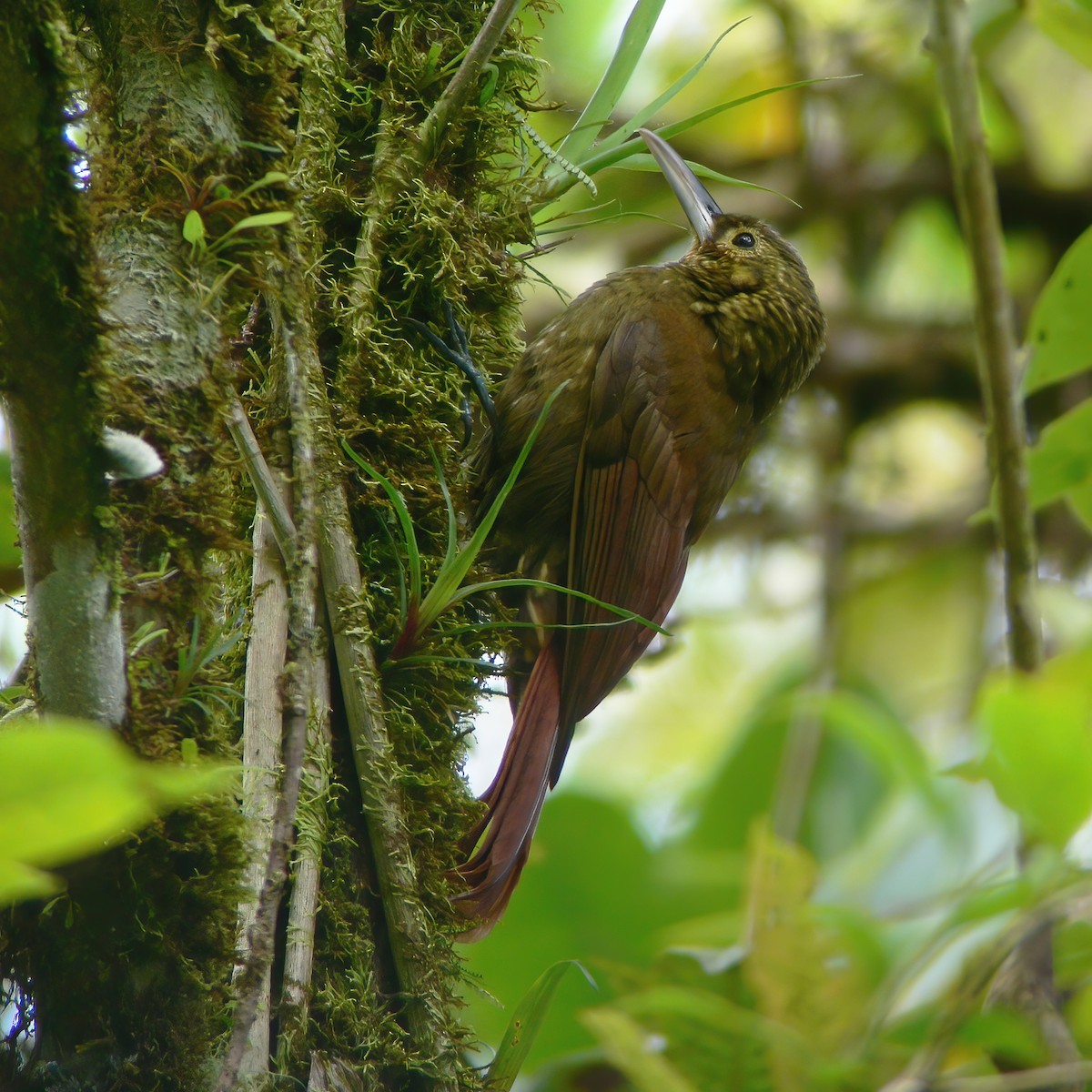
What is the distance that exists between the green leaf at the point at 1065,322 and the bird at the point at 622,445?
0.76m

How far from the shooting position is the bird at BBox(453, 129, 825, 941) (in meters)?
2.14

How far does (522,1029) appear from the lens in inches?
54.4

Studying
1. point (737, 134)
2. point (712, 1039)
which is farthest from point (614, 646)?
point (737, 134)

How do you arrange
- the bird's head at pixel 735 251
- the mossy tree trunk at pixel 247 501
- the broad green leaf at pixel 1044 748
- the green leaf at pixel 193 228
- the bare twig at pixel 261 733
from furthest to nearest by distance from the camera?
the bird's head at pixel 735 251 < the green leaf at pixel 193 228 < the bare twig at pixel 261 733 < the mossy tree trunk at pixel 247 501 < the broad green leaf at pixel 1044 748

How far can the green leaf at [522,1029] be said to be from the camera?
137 cm

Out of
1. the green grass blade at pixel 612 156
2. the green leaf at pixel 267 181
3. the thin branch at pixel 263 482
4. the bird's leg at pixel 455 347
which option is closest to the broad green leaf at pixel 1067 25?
the green grass blade at pixel 612 156

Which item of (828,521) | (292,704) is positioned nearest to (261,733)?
(292,704)

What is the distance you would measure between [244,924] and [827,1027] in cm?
84

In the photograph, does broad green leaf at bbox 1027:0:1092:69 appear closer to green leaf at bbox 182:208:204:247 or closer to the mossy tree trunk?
the mossy tree trunk

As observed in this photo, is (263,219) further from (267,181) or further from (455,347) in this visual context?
(455,347)

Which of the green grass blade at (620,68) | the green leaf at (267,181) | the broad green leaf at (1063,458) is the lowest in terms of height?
the broad green leaf at (1063,458)

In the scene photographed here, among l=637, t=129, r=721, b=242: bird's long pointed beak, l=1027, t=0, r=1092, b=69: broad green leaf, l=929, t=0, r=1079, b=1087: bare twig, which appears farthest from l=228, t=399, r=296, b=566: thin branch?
l=637, t=129, r=721, b=242: bird's long pointed beak

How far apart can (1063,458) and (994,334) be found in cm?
17

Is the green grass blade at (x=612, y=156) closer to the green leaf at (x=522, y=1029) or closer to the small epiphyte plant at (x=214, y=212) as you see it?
the small epiphyte plant at (x=214, y=212)
